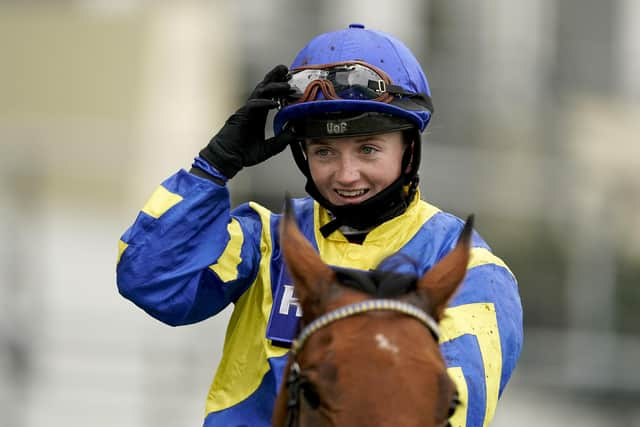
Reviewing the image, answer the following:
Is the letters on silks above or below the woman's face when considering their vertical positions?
below

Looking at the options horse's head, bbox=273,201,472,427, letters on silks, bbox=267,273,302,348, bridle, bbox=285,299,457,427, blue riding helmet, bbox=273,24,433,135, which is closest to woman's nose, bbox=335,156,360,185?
blue riding helmet, bbox=273,24,433,135

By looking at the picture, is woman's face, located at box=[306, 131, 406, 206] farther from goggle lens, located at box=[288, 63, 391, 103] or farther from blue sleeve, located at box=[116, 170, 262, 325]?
blue sleeve, located at box=[116, 170, 262, 325]

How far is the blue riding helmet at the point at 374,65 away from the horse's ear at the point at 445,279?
0.92m

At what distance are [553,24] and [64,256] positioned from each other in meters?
5.53

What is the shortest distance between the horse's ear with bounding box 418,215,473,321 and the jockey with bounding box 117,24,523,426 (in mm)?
627

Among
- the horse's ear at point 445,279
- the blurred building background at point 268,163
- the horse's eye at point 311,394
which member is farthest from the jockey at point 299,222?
the blurred building background at point 268,163

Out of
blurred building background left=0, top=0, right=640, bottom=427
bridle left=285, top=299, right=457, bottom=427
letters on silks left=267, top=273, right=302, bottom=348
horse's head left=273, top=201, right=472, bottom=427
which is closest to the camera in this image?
horse's head left=273, top=201, right=472, bottom=427

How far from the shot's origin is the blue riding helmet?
4.20 metres

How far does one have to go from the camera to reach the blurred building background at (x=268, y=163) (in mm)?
11969

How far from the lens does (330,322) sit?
3.23m

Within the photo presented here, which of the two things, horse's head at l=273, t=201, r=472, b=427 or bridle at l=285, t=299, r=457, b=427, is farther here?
bridle at l=285, t=299, r=457, b=427

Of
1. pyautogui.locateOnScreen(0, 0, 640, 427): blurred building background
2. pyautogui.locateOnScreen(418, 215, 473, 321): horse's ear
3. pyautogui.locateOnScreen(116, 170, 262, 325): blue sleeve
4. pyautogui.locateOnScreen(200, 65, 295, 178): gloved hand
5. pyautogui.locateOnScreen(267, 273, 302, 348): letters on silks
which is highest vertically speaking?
pyautogui.locateOnScreen(200, 65, 295, 178): gloved hand

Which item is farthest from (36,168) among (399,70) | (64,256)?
(399,70)

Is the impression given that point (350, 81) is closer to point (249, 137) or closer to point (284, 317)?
point (249, 137)
